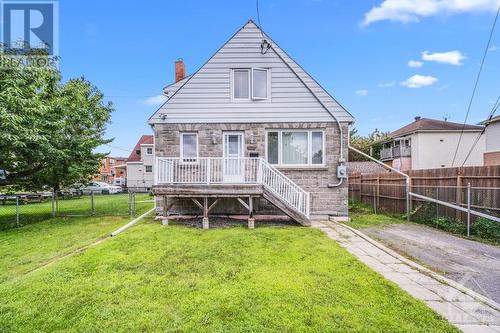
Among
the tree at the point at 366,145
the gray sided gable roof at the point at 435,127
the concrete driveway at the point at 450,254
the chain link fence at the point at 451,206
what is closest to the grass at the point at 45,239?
the concrete driveway at the point at 450,254

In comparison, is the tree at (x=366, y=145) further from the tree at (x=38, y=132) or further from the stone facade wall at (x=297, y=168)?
the tree at (x=38, y=132)

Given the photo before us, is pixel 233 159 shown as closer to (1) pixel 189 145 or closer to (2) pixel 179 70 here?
(1) pixel 189 145

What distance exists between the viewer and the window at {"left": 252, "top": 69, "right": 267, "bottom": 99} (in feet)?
37.8

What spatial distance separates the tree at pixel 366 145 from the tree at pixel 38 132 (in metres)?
34.5

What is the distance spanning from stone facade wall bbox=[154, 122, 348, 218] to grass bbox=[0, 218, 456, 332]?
181 inches

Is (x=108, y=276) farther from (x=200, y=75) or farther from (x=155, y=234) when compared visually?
(x=200, y=75)

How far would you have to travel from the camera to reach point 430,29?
17.1 m

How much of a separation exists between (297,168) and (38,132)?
30.8ft

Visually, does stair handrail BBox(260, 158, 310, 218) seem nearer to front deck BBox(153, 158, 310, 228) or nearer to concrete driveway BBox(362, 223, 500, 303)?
front deck BBox(153, 158, 310, 228)

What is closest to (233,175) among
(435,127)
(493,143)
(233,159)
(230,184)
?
(233,159)

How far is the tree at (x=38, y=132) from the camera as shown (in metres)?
8.98

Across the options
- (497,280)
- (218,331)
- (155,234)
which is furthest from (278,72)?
(218,331)

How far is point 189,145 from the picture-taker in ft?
37.7

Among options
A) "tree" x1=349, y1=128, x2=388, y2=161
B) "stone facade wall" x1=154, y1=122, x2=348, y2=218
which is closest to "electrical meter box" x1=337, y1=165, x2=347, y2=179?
"stone facade wall" x1=154, y1=122, x2=348, y2=218
